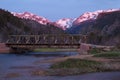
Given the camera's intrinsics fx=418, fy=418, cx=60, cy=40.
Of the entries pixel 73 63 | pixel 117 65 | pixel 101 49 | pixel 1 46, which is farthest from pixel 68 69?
pixel 1 46

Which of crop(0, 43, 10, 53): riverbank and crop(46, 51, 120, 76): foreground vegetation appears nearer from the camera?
crop(46, 51, 120, 76): foreground vegetation

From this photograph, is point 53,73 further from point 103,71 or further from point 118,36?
point 118,36

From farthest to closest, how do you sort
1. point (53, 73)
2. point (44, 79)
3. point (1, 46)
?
point (1, 46)
point (53, 73)
point (44, 79)

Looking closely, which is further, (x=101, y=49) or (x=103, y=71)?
(x=101, y=49)

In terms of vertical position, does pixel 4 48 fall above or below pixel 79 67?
above

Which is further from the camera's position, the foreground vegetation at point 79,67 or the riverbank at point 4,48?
the riverbank at point 4,48

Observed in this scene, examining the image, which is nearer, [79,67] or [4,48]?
[79,67]

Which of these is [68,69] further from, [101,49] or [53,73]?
[101,49]

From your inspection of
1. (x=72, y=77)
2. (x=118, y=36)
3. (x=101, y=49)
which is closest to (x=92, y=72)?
(x=72, y=77)

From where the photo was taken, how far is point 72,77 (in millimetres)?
44625

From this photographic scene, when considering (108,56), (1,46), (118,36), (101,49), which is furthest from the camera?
(118,36)

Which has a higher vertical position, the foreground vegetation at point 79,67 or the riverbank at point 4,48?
the riverbank at point 4,48

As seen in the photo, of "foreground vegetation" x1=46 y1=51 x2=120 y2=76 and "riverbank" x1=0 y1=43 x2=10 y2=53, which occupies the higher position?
"riverbank" x1=0 y1=43 x2=10 y2=53

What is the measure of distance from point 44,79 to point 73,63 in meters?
10.1
